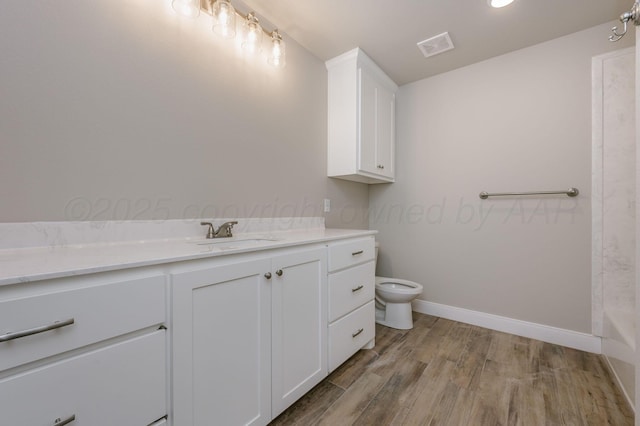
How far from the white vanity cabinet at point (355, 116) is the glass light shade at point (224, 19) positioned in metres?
0.95

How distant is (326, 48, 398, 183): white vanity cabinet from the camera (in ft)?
6.90

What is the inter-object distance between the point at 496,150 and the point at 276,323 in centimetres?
220

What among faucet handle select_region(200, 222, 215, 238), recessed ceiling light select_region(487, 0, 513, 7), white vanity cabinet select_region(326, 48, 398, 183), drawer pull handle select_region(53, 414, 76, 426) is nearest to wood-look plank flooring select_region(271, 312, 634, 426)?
drawer pull handle select_region(53, 414, 76, 426)

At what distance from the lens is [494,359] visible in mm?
1713

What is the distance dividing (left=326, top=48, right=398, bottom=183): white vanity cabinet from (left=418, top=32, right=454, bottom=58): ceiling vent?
0.40 metres

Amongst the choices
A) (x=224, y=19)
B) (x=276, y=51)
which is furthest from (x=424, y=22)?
(x=224, y=19)

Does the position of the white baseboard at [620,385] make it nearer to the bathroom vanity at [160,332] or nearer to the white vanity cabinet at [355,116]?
the bathroom vanity at [160,332]

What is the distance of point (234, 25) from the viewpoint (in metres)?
1.46

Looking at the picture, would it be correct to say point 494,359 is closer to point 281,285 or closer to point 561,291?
point 561,291

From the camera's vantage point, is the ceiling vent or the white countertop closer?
the white countertop

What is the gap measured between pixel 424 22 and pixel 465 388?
228cm

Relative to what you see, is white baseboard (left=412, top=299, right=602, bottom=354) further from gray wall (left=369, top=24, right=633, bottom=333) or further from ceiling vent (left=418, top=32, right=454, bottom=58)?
ceiling vent (left=418, top=32, right=454, bottom=58)

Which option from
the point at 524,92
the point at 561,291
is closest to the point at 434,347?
the point at 561,291

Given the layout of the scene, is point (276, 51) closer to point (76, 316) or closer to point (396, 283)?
point (76, 316)
